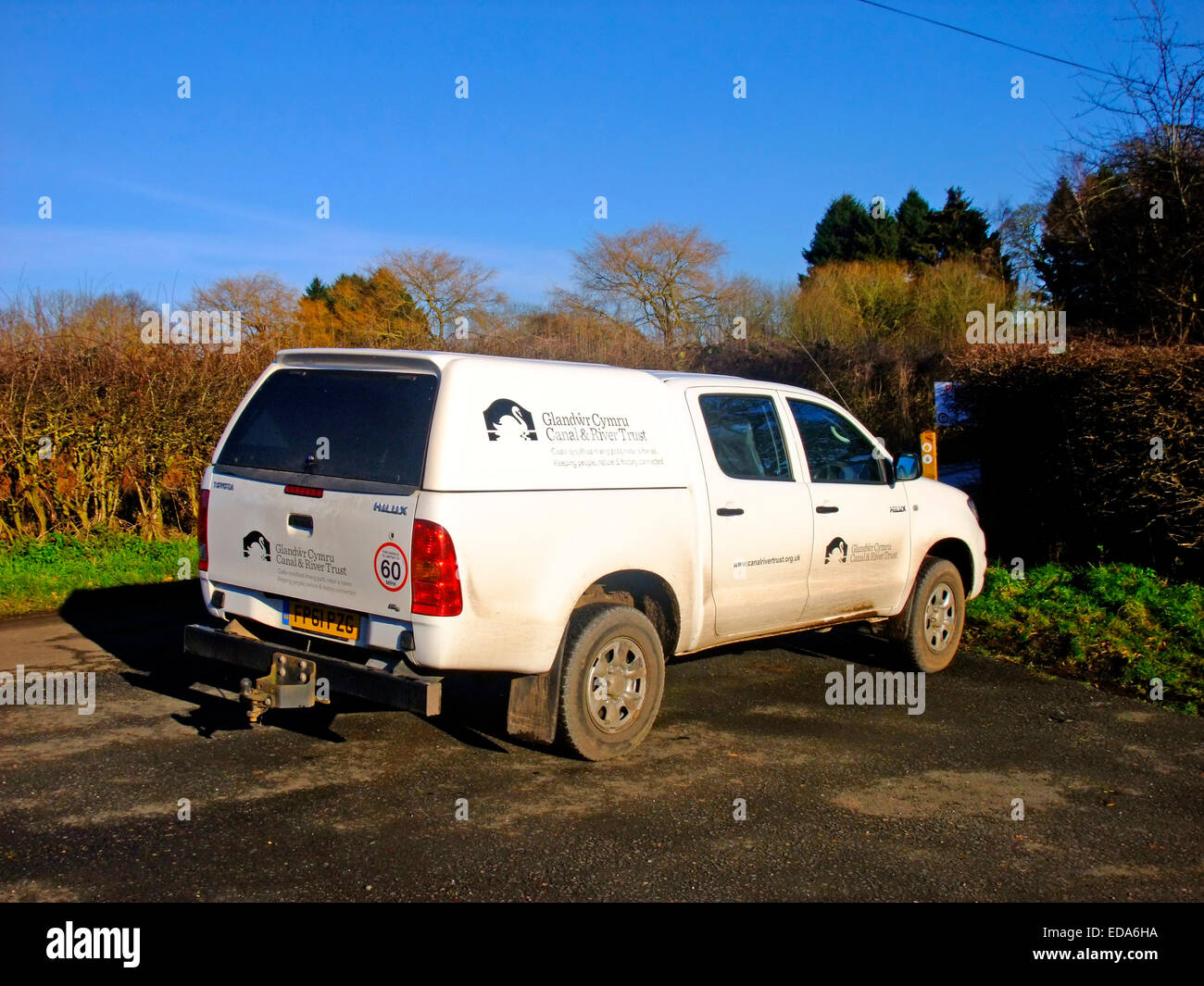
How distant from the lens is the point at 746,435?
6.73m

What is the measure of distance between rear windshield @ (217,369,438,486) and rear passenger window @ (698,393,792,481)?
2.00 metres

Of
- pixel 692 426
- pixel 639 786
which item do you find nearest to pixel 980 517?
pixel 692 426

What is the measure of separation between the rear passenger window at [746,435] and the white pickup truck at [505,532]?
15 millimetres

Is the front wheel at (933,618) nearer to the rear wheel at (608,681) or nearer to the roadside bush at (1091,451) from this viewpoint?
the rear wheel at (608,681)

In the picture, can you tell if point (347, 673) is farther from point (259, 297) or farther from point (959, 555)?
point (259, 297)

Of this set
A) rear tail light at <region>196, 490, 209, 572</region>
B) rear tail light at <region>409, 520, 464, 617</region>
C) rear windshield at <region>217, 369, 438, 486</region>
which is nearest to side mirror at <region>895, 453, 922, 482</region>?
rear windshield at <region>217, 369, 438, 486</region>

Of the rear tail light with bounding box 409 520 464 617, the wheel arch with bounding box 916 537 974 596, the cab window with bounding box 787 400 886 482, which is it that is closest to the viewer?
the rear tail light with bounding box 409 520 464 617

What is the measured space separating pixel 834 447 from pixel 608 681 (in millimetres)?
2634

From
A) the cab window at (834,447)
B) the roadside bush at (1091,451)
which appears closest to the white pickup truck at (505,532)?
the cab window at (834,447)

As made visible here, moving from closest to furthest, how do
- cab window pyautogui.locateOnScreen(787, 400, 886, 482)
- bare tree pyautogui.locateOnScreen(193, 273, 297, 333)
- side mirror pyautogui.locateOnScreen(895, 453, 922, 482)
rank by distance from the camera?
cab window pyautogui.locateOnScreen(787, 400, 886, 482), side mirror pyautogui.locateOnScreen(895, 453, 922, 482), bare tree pyautogui.locateOnScreen(193, 273, 297, 333)

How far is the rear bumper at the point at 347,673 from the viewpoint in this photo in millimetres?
4867

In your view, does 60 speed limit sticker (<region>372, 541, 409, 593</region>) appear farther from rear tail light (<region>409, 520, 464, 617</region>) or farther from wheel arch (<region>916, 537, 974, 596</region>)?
wheel arch (<region>916, 537, 974, 596</region>)

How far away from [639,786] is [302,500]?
2210 millimetres

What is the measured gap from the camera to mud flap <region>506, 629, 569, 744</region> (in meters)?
5.39
